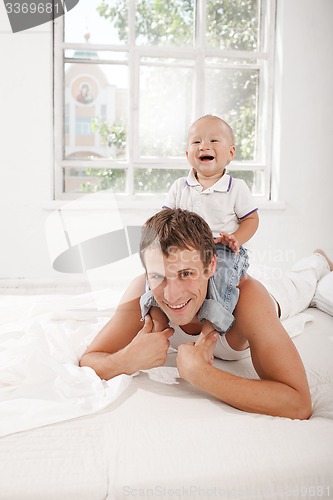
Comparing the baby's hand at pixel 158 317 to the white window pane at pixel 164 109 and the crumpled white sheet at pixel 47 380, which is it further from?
the white window pane at pixel 164 109

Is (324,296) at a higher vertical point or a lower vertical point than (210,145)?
lower

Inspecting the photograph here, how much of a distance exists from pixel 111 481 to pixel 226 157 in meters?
1.31

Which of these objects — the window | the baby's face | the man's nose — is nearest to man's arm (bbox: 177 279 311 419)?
the man's nose

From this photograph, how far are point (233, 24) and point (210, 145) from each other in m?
2.79

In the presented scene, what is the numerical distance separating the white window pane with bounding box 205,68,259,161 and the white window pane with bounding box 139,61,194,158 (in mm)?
180

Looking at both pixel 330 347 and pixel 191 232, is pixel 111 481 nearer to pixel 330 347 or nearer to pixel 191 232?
pixel 191 232

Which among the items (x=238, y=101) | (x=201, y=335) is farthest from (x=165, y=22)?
(x=201, y=335)

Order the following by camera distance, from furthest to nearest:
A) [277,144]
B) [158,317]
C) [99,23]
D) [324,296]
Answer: [277,144] < [99,23] < [324,296] < [158,317]

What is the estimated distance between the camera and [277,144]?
4.33m

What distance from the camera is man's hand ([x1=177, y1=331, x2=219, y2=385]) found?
128 centimetres

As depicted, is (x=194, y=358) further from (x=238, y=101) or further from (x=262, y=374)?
(x=238, y=101)

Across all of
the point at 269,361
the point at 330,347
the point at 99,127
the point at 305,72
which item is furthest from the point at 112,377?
the point at 305,72

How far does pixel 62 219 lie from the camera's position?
416cm

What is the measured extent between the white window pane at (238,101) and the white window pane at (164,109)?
0.59 feet
